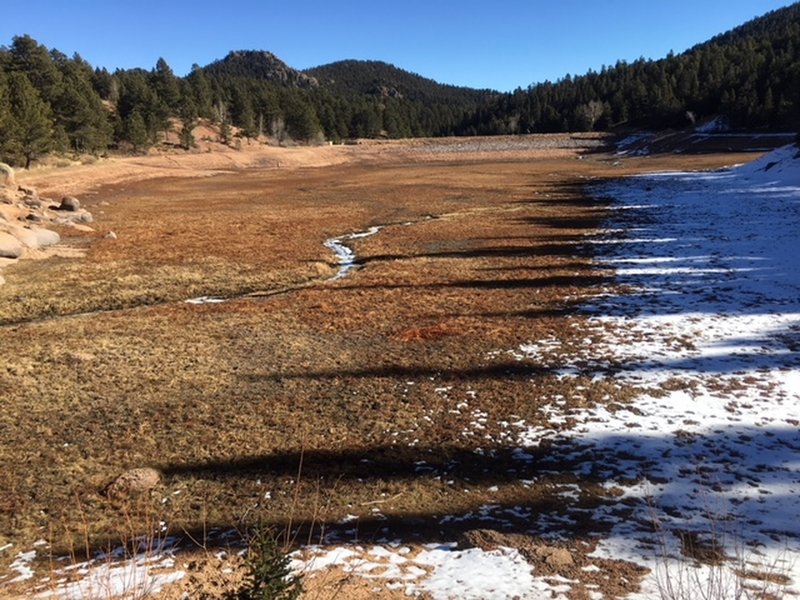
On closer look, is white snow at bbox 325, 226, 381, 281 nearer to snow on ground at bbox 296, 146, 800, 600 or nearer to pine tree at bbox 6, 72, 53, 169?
snow on ground at bbox 296, 146, 800, 600

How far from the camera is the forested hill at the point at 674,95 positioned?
305ft

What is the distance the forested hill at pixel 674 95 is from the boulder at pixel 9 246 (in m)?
90.6

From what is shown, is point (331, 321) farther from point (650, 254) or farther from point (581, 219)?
point (581, 219)

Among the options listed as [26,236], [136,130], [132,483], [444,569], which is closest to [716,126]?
[136,130]

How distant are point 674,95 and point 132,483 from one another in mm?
141066

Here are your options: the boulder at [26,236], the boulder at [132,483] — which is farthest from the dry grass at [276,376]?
the boulder at [26,236]

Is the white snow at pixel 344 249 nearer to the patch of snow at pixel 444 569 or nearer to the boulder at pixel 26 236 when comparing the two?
the boulder at pixel 26 236

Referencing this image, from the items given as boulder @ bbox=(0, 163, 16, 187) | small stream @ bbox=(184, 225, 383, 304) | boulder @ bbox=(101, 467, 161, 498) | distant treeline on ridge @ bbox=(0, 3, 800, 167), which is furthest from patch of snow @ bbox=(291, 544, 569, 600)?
distant treeline on ridge @ bbox=(0, 3, 800, 167)

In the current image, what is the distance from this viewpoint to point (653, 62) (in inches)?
6506

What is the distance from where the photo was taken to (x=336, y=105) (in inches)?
5797

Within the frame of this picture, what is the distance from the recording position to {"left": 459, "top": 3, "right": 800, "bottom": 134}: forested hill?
93.0m

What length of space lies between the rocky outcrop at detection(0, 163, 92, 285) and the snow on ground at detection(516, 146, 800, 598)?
21062mm

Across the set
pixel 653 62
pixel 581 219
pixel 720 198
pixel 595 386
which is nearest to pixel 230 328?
pixel 595 386

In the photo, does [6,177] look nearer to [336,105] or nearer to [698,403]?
[698,403]
